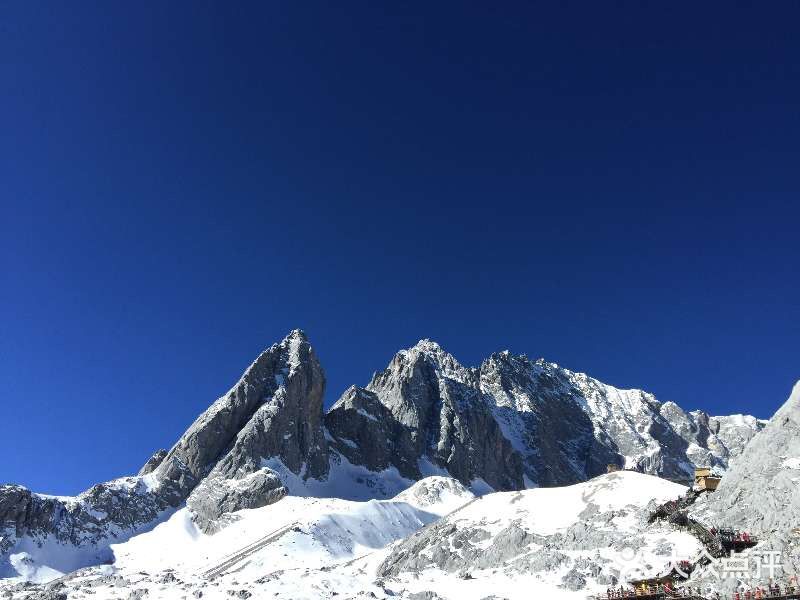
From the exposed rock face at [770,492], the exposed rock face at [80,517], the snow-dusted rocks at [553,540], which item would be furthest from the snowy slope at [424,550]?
the exposed rock face at [80,517]

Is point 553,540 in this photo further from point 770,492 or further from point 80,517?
point 80,517

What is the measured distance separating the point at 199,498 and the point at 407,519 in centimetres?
6724

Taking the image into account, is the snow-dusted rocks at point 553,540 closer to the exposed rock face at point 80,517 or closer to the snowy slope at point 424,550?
the snowy slope at point 424,550

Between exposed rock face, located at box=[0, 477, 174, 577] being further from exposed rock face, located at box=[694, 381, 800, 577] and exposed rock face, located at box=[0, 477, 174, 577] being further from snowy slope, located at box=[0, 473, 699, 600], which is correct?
exposed rock face, located at box=[694, 381, 800, 577]

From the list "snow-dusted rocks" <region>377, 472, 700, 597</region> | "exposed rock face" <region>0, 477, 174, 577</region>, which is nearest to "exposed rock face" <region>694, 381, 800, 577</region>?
"snow-dusted rocks" <region>377, 472, 700, 597</region>

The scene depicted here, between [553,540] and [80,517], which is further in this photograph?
[80,517]

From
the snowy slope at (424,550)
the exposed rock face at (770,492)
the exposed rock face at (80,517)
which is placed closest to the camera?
the exposed rock face at (770,492)

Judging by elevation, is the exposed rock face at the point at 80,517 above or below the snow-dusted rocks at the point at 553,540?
above

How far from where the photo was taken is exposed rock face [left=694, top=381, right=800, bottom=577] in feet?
185

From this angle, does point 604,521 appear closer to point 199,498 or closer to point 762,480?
point 762,480

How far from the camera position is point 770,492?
214ft

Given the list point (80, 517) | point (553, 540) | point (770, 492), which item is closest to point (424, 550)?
point (553, 540)

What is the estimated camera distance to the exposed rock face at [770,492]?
56.4 m

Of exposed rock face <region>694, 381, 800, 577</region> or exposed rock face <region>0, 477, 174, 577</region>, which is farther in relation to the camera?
exposed rock face <region>0, 477, 174, 577</region>
